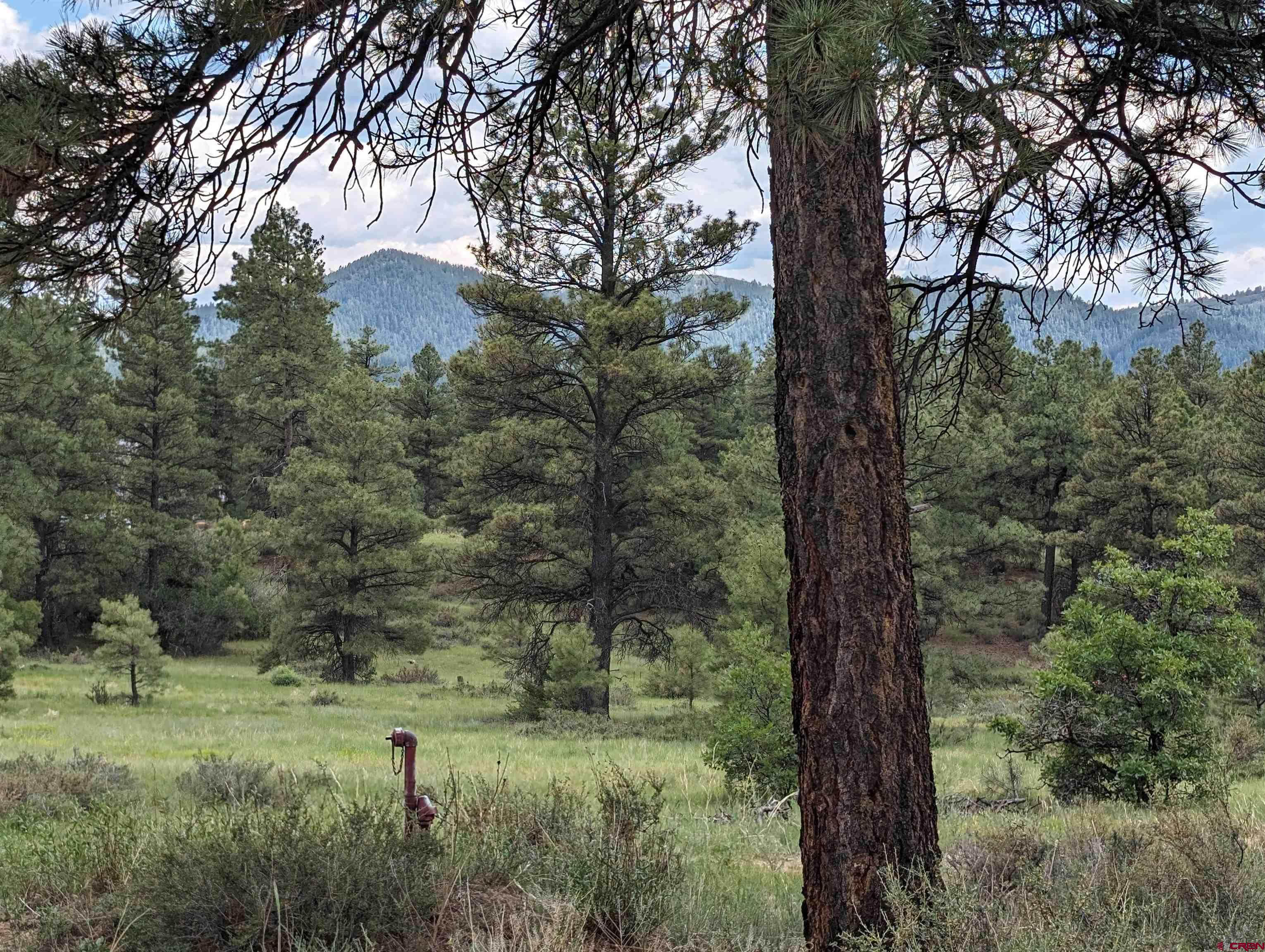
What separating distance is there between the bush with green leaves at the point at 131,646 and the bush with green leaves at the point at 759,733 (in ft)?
56.2

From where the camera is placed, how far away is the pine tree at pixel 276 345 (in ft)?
134

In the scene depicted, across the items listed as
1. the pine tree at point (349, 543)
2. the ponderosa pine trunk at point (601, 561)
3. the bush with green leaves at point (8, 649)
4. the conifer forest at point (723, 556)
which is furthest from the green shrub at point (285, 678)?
the ponderosa pine trunk at point (601, 561)

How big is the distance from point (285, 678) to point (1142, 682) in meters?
26.2

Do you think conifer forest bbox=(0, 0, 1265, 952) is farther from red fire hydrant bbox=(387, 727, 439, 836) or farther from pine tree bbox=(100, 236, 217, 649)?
pine tree bbox=(100, 236, 217, 649)

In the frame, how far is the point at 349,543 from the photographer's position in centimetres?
3109

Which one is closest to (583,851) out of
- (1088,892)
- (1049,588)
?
(1088,892)

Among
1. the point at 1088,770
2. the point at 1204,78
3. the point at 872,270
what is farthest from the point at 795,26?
the point at 1088,770

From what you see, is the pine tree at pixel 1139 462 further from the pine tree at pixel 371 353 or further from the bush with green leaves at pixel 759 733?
the pine tree at pixel 371 353

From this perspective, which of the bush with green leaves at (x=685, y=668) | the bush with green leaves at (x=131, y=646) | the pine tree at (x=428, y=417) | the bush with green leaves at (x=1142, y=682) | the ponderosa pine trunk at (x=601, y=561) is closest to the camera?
the bush with green leaves at (x=1142, y=682)

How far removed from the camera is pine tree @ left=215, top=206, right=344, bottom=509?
134ft

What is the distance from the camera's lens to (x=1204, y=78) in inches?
191

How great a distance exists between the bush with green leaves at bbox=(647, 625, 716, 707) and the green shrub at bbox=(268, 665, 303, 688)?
13995 millimetres

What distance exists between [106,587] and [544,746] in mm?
26972

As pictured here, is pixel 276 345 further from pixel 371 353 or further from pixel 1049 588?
pixel 1049 588
